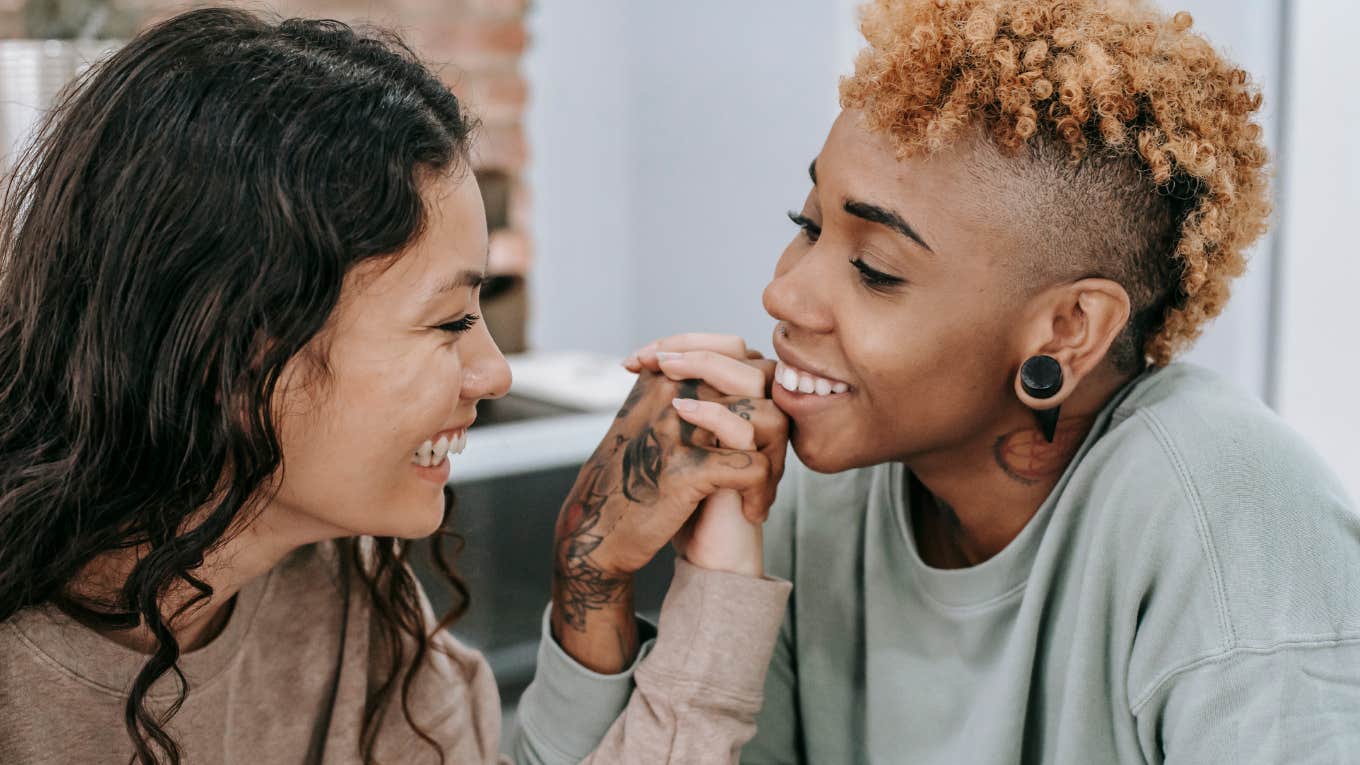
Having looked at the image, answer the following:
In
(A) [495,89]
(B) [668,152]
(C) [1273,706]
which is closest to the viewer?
(C) [1273,706]

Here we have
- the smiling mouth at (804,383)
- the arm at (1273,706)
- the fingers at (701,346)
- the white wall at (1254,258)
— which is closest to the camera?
the arm at (1273,706)

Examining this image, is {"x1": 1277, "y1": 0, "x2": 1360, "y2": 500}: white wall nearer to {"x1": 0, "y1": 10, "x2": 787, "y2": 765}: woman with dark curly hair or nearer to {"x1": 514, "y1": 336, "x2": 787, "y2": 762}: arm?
{"x1": 514, "y1": 336, "x2": 787, "y2": 762}: arm

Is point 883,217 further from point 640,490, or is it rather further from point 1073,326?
point 640,490

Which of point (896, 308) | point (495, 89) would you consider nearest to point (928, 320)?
point (896, 308)

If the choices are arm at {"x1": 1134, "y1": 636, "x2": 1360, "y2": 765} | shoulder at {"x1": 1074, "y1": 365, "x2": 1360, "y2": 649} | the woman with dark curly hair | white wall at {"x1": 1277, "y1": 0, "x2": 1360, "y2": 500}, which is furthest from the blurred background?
arm at {"x1": 1134, "y1": 636, "x2": 1360, "y2": 765}

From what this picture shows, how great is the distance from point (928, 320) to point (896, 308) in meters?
0.03

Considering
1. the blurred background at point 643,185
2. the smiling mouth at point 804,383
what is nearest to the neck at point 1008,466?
the smiling mouth at point 804,383

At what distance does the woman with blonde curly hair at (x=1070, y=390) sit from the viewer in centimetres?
88

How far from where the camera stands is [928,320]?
→ 3.20 ft

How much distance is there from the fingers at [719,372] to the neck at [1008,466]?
0.16 meters

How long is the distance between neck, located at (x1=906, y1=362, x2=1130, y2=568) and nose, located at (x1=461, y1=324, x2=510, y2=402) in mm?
366

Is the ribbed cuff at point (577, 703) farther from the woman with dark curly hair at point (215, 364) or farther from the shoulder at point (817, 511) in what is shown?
the shoulder at point (817, 511)

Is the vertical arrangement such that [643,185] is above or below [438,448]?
below

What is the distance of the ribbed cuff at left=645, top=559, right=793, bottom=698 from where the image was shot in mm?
1056
